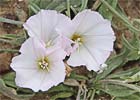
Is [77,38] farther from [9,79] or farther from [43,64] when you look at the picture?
[9,79]

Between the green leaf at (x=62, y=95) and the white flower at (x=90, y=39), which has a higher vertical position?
the white flower at (x=90, y=39)

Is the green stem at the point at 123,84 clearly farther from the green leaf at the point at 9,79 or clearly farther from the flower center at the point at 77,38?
the green leaf at the point at 9,79

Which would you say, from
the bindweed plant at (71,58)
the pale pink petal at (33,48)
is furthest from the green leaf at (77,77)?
the pale pink petal at (33,48)

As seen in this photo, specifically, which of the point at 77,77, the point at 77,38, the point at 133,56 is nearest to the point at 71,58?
the point at 77,38

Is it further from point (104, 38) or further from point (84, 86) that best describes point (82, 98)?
point (104, 38)

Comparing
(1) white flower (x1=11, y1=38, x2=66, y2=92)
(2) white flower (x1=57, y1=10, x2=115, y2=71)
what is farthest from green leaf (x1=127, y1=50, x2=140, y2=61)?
(1) white flower (x1=11, y1=38, x2=66, y2=92)

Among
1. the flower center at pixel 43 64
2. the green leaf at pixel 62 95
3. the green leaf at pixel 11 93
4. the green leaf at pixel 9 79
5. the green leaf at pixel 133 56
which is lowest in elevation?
the green leaf at pixel 62 95

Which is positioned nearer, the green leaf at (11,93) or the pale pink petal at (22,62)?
the pale pink petal at (22,62)
